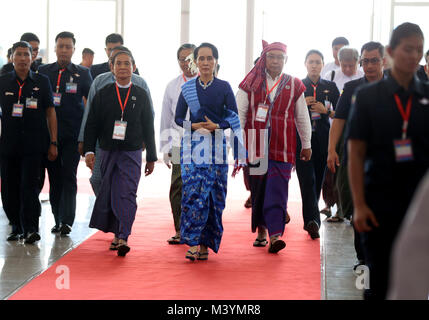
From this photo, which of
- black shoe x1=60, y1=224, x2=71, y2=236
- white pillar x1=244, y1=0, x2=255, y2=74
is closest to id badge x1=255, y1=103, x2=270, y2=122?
black shoe x1=60, y1=224, x2=71, y2=236

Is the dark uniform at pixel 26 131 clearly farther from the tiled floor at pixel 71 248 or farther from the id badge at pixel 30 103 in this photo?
the tiled floor at pixel 71 248

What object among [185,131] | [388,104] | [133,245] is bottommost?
[133,245]

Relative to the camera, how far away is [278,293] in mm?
4277

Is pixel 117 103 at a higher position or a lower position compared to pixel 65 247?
higher

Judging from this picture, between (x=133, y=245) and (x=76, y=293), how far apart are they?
5.15ft

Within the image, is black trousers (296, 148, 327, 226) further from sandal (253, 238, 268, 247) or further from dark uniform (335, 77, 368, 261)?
dark uniform (335, 77, 368, 261)

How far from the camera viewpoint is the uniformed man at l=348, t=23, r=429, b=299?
2641 mm

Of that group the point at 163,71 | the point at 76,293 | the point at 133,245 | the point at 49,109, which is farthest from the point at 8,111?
the point at 163,71

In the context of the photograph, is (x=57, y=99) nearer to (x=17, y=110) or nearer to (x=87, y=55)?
(x=17, y=110)

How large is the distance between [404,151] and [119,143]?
3.07 m

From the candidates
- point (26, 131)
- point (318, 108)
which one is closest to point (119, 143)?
point (26, 131)

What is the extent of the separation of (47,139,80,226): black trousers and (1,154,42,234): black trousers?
37 centimetres

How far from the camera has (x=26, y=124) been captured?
5.66 m
